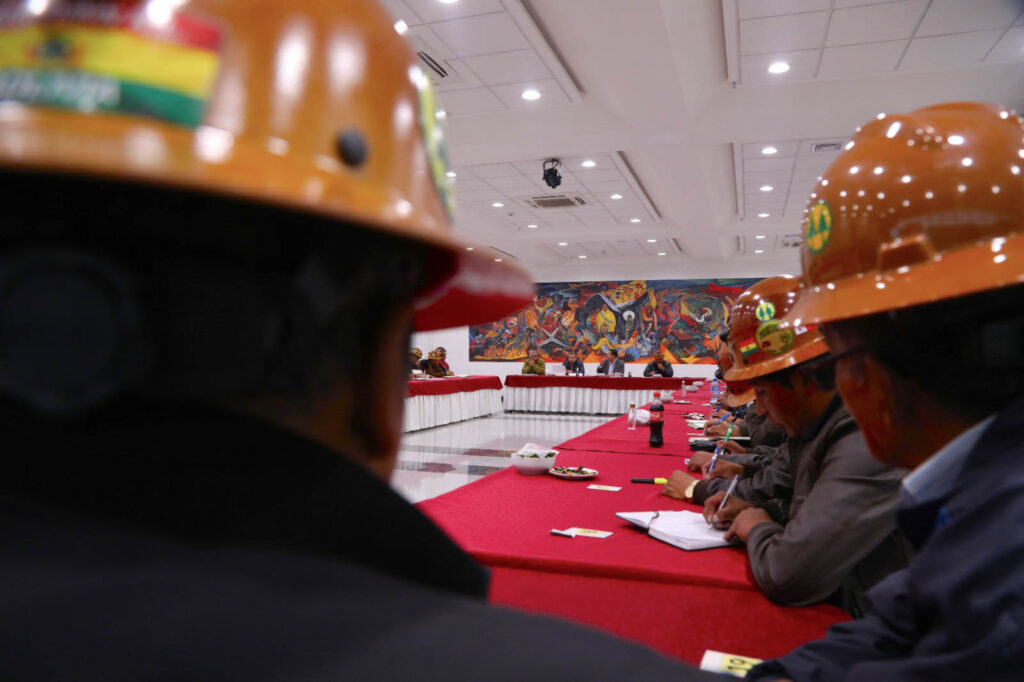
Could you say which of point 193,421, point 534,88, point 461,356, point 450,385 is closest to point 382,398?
point 193,421

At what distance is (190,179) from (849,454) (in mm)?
1563

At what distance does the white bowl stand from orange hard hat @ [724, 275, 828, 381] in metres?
0.85

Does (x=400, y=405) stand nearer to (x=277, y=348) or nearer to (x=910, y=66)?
(x=277, y=348)

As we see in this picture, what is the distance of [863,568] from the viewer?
157 cm

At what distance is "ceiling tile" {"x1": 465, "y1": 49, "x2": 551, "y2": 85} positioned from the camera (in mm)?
5898

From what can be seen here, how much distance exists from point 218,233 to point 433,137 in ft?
0.96

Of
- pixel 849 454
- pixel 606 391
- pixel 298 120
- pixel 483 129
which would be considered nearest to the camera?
pixel 298 120

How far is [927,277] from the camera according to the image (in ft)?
3.00

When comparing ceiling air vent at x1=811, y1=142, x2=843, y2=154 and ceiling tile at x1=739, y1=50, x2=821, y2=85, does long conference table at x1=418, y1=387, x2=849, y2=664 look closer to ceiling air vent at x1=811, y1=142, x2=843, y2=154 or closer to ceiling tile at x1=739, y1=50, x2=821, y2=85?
ceiling tile at x1=739, y1=50, x2=821, y2=85

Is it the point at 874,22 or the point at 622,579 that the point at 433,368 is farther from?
the point at 622,579

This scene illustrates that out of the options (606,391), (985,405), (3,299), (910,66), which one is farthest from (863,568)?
(606,391)

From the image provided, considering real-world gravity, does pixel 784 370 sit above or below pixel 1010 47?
below

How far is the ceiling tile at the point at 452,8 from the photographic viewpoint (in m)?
5.00

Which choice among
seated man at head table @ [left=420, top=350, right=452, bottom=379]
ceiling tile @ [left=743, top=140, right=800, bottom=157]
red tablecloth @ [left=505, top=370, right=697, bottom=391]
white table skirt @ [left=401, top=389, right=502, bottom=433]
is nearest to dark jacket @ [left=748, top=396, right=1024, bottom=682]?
white table skirt @ [left=401, top=389, right=502, bottom=433]
